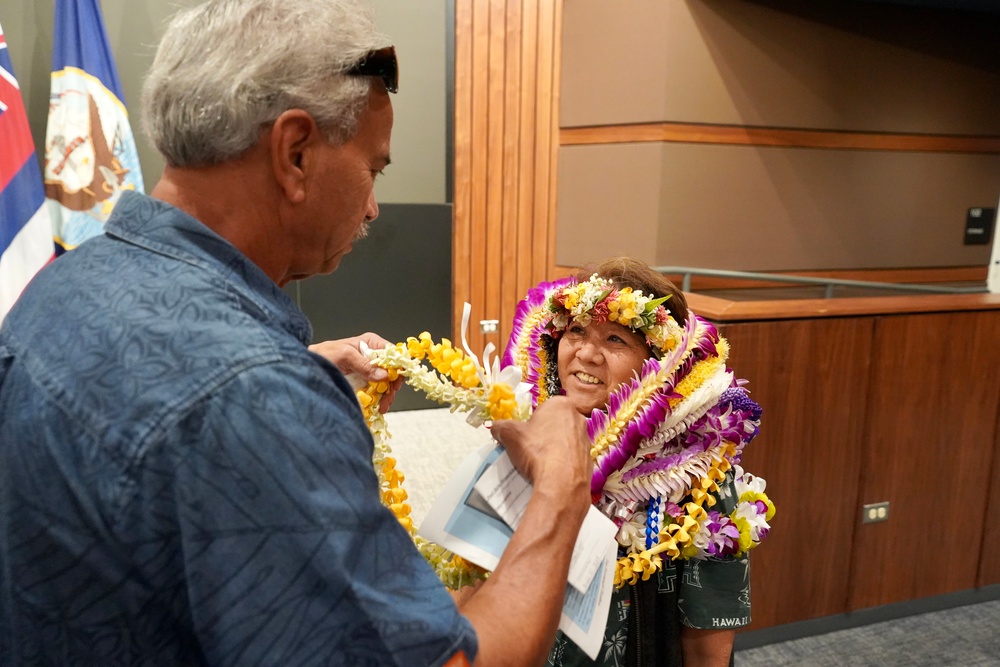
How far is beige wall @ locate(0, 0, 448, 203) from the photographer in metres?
3.44

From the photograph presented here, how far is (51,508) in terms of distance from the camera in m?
0.67

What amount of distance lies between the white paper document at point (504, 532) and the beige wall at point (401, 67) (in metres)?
2.94

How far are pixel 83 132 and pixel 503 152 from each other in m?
2.15

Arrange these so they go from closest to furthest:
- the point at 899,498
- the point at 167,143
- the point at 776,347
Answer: the point at 167,143
the point at 776,347
the point at 899,498

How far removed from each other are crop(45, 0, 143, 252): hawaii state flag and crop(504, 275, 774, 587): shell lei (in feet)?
8.54

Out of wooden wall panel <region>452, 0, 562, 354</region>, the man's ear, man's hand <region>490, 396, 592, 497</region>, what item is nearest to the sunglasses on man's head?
the man's ear

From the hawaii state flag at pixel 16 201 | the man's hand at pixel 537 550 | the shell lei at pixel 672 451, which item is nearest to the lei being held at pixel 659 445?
the shell lei at pixel 672 451

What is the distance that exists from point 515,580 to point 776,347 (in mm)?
2138

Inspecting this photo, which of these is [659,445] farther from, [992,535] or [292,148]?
[992,535]

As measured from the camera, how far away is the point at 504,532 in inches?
45.0

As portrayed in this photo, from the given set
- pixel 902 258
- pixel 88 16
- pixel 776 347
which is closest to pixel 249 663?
pixel 776 347

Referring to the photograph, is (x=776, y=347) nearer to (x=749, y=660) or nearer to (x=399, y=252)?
(x=749, y=660)

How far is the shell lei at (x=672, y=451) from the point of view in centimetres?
147

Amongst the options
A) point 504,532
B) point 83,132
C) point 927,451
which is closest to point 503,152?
point 83,132
